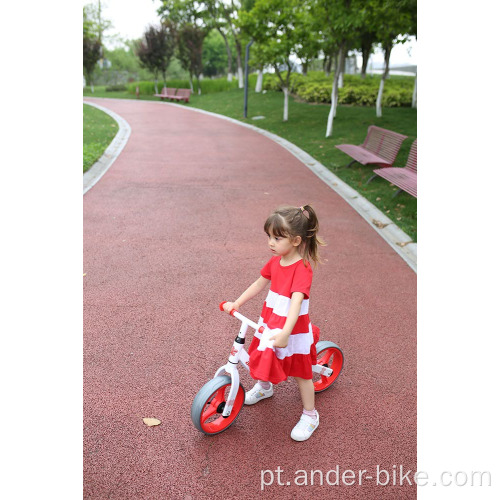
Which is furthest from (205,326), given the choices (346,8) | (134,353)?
(346,8)

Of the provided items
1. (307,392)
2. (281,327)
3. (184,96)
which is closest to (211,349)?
(307,392)

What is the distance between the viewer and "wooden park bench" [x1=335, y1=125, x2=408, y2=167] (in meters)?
8.92

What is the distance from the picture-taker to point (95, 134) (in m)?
13.8

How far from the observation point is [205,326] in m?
4.01

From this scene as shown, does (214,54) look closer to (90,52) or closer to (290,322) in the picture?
(90,52)

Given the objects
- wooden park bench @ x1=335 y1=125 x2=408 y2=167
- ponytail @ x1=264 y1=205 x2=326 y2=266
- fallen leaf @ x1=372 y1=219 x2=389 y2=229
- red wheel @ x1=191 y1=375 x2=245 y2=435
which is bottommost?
red wheel @ x1=191 y1=375 x2=245 y2=435

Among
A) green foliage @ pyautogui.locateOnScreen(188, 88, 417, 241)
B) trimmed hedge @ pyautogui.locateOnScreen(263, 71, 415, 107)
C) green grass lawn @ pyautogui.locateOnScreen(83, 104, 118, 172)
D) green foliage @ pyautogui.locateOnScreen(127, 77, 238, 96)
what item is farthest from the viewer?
green foliage @ pyautogui.locateOnScreen(127, 77, 238, 96)

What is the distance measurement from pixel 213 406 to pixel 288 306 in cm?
81

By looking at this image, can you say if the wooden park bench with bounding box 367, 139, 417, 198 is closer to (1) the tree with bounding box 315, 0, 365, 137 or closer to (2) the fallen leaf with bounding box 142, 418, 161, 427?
(2) the fallen leaf with bounding box 142, 418, 161, 427

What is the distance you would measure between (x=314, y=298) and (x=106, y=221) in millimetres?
3513

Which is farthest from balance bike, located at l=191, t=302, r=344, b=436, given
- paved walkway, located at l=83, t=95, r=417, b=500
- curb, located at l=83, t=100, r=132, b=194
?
curb, located at l=83, t=100, r=132, b=194

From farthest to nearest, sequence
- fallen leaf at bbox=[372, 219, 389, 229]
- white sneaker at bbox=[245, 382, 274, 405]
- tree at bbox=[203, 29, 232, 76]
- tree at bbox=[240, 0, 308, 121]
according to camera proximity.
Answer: tree at bbox=[203, 29, 232, 76] < tree at bbox=[240, 0, 308, 121] < fallen leaf at bbox=[372, 219, 389, 229] < white sneaker at bbox=[245, 382, 274, 405]

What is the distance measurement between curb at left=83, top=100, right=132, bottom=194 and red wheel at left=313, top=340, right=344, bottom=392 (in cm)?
601
